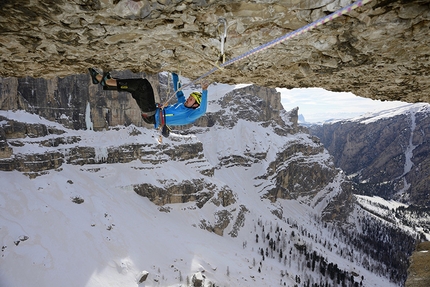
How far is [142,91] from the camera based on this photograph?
7555mm

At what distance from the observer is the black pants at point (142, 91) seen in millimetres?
7254

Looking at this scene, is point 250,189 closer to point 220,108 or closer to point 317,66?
point 220,108

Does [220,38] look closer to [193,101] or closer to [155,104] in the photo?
[193,101]

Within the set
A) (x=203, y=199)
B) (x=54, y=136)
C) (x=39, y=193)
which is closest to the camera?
(x=39, y=193)

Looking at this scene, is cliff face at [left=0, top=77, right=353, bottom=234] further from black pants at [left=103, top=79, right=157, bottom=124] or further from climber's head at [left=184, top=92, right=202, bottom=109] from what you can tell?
climber's head at [left=184, top=92, right=202, bottom=109]

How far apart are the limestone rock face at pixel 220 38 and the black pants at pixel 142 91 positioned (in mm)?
758

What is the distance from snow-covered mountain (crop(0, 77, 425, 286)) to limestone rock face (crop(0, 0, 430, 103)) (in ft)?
28.3

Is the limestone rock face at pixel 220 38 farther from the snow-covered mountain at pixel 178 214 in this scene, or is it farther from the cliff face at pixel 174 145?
the cliff face at pixel 174 145

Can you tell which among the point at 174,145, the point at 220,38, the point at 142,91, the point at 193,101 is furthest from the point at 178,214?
the point at 220,38

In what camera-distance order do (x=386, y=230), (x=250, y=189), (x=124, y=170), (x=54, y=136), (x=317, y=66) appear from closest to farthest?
1. (x=317, y=66)
2. (x=54, y=136)
3. (x=124, y=170)
4. (x=250, y=189)
5. (x=386, y=230)

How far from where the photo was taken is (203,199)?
7531cm

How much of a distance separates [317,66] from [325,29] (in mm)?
1570

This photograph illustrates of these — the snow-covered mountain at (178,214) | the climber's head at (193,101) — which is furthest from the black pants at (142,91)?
the snow-covered mountain at (178,214)

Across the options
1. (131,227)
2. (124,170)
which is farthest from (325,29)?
(124,170)
